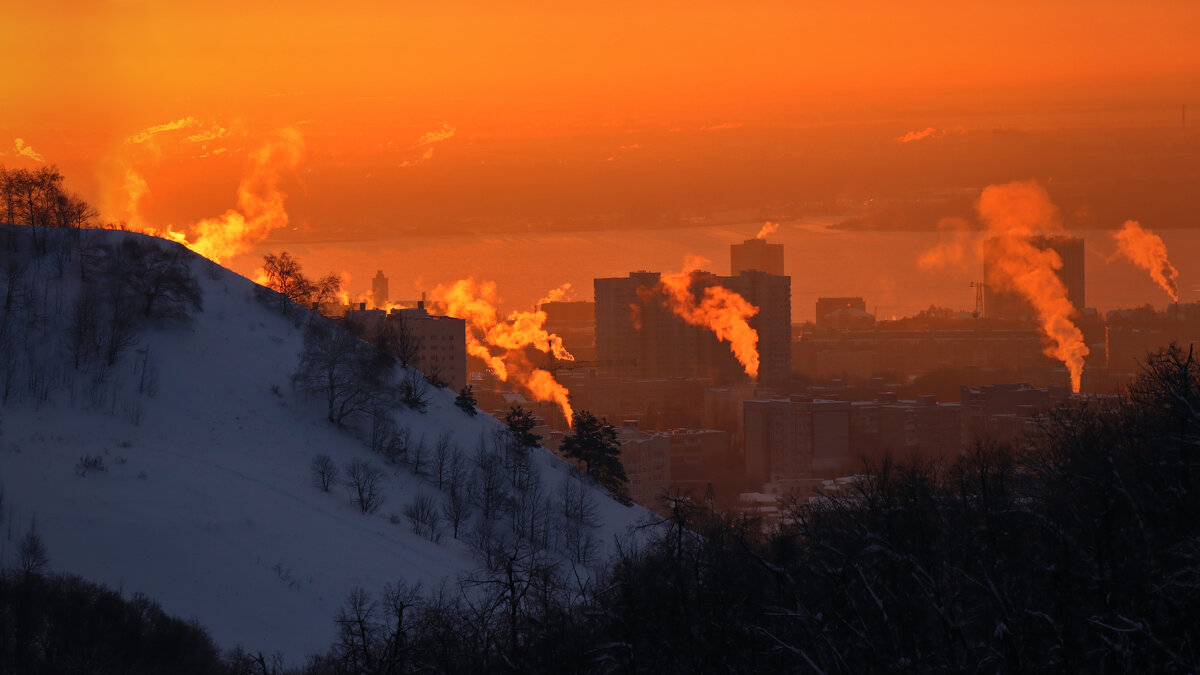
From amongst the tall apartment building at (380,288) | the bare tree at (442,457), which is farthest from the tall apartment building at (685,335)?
the bare tree at (442,457)

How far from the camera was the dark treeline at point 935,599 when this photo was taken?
1567 cm

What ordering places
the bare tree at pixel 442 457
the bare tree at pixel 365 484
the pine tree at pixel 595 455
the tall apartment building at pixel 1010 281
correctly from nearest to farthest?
the bare tree at pixel 365 484, the bare tree at pixel 442 457, the pine tree at pixel 595 455, the tall apartment building at pixel 1010 281

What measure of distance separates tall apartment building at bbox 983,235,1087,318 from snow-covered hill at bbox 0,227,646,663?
126m

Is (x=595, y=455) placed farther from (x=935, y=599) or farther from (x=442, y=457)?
(x=935, y=599)

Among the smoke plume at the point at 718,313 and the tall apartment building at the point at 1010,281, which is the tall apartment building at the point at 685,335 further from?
the tall apartment building at the point at 1010,281

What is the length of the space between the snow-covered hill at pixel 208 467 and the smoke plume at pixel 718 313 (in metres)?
80.2

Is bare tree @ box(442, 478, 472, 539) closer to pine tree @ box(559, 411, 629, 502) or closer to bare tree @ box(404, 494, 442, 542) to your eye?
bare tree @ box(404, 494, 442, 542)

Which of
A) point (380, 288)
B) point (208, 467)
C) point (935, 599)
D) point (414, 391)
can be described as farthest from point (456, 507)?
point (380, 288)

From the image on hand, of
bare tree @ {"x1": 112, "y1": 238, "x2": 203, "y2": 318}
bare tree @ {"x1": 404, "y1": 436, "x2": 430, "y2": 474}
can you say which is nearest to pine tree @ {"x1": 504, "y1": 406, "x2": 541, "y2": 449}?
bare tree @ {"x1": 404, "y1": 436, "x2": 430, "y2": 474}

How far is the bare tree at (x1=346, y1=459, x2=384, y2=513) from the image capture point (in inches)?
1340

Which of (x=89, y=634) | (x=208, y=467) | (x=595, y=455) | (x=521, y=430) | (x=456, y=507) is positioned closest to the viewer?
(x=89, y=634)

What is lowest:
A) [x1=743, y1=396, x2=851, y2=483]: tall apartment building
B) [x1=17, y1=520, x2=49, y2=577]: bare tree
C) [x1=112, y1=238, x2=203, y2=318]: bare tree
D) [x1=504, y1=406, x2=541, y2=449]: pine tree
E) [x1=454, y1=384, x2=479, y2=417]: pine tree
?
[x1=743, y1=396, x2=851, y2=483]: tall apartment building

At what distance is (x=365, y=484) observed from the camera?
1372 inches

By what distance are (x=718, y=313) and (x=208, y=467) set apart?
9186 centimetres
